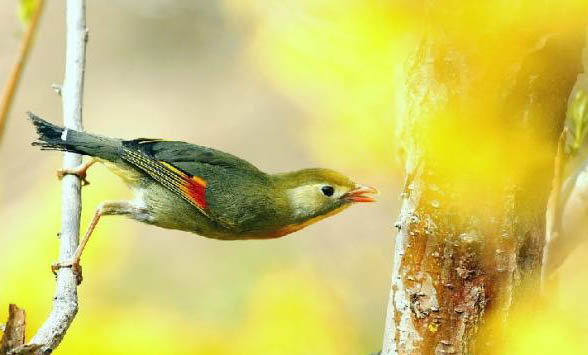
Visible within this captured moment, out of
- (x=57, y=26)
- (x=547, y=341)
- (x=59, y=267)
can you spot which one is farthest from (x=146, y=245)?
(x=547, y=341)

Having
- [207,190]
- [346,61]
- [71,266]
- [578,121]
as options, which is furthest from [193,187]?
[578,121]

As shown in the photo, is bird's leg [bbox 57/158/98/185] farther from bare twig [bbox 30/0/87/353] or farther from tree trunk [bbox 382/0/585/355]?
tree trunk [bbox 382/0/585/355]

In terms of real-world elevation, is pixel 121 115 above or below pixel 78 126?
above

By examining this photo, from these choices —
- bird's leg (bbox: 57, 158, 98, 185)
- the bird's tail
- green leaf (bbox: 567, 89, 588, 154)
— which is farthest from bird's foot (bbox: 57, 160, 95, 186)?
green leaf (bbox: 567, 89, 588, 154)

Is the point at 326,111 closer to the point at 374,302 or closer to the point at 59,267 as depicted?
the point at 59,267

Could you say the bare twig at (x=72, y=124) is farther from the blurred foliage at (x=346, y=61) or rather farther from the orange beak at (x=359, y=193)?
the orange beak at (x=359, y=193)

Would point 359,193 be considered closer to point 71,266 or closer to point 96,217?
point 96,217
